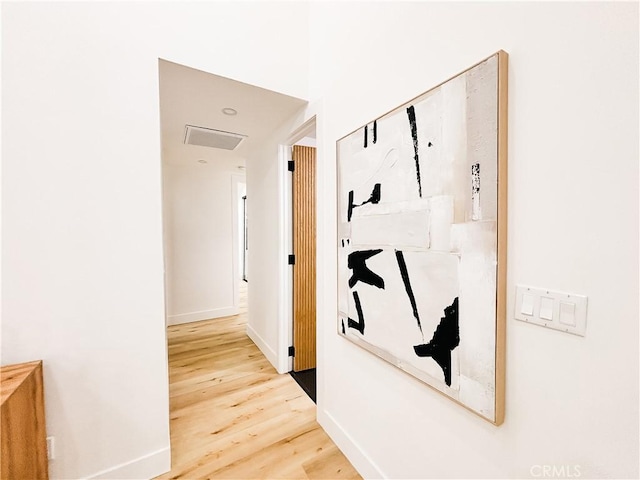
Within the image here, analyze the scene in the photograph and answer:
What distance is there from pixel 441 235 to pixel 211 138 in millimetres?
2535

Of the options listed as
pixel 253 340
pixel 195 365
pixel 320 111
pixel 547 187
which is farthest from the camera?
pixel 253 340

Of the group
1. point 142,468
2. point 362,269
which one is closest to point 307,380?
point 142,468

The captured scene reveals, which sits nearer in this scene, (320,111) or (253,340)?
(320,111)

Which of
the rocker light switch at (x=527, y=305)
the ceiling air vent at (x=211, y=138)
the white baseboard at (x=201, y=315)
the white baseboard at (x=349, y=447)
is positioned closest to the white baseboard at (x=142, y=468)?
the white baseboard at (x=349, y=447)

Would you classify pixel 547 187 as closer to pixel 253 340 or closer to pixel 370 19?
pixel 370 19

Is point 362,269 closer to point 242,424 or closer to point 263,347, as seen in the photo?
point 242,424

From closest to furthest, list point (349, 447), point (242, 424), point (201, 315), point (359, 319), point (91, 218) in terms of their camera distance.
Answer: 1. point (91, 218)
2. point (359, 319)
3. point (349, 447)
4. point (242, 424)
5. point (201, 315)

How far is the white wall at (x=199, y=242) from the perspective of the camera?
3.88 meters

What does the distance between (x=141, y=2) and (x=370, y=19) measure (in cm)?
121

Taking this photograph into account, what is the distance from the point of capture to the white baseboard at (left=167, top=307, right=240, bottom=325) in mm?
3875

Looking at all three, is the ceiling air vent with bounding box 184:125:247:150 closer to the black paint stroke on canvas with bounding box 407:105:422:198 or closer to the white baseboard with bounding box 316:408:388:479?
the black paint stroke on canvas with bounding box 407:105:422:198

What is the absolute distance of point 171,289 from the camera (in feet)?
12.7

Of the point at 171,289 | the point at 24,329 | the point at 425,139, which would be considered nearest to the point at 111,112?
the point at 24,329

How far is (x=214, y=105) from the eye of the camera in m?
2.04
